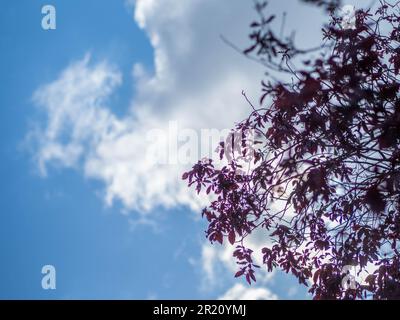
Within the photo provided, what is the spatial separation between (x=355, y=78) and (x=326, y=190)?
1.45 meters

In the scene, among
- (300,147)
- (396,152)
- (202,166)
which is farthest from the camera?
(202,166)

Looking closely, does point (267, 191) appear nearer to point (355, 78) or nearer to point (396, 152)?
point (396, 152)

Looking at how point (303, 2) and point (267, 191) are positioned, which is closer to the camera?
point (303, 2)

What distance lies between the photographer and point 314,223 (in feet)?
17.2

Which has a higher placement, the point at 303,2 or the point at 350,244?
the point at 303,2

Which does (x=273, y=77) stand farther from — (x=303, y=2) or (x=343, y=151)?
(x=343, y=151)

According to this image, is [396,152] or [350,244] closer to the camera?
[396,152]

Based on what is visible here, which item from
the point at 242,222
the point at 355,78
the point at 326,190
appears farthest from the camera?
the point at 242,222

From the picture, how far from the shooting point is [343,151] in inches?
181
